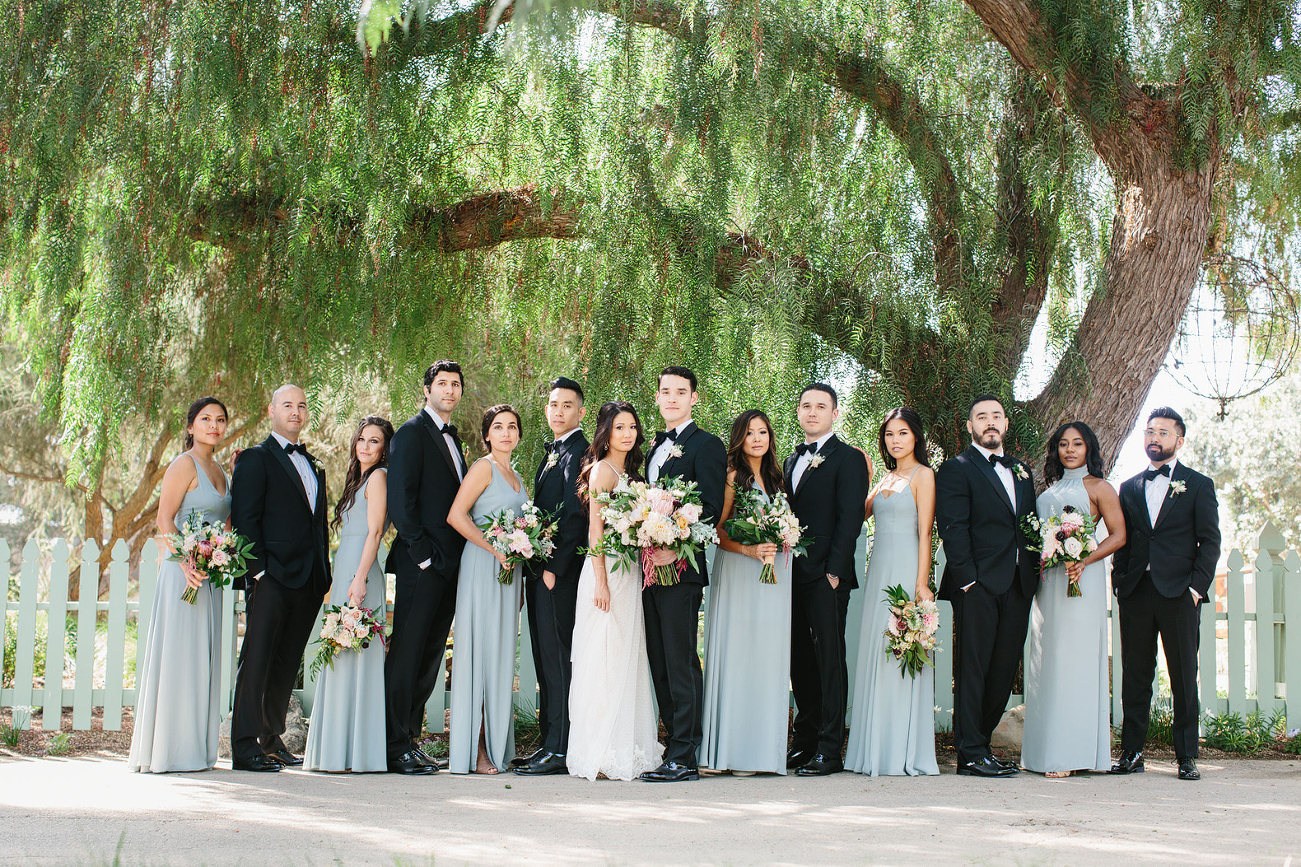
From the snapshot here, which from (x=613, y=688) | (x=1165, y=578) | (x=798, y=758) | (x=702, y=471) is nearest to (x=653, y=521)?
(x=702, y=471)

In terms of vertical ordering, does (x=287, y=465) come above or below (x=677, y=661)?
above

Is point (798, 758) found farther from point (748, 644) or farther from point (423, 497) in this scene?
point (423, 497)

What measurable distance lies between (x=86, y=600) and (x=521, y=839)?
4.28 meters

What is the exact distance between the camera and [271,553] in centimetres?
538

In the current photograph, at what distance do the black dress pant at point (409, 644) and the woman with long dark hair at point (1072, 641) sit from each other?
10.3 feet

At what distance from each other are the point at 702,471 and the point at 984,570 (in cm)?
157

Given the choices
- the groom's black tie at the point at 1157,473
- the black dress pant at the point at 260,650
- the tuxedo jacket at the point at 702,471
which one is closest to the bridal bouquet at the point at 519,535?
the tuxedo jacket at the point at 702,471

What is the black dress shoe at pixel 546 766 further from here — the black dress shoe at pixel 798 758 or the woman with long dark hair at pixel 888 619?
the woman with long dark hair at pixel 888 619

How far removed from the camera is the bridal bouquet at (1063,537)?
533cm

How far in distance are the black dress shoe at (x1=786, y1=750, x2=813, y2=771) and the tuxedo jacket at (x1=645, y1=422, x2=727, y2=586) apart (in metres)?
1.19

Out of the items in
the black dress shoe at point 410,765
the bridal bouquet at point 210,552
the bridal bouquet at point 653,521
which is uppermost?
the bridal bouquet at point 653,521

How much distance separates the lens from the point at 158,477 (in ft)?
48.0

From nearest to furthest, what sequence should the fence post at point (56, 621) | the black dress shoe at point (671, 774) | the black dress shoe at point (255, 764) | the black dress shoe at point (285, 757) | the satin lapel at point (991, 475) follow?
the black dress shoe at point (671, 774) → the black dress shoe at point (255, 764) → the satin lapel at point (991, 475) → the black dress shoe at point (285, 757) → the fence post at point (56, 621)

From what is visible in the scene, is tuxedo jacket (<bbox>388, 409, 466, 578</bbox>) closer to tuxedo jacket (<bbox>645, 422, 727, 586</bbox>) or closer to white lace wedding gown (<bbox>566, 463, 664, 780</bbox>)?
white lace wedding gown (<bbox>566, 463, 664, 780</bbox>)
